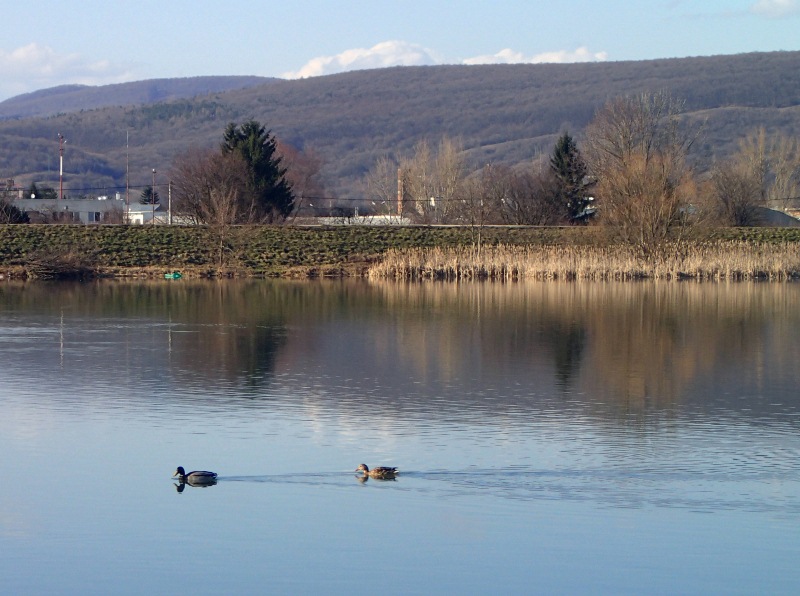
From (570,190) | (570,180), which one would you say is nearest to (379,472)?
(570,190)

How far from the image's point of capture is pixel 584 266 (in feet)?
125

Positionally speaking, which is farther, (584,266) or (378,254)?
(378,254)

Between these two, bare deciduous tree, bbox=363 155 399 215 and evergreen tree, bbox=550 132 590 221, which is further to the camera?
bare deciduous tree, bbox=363 155 399 215

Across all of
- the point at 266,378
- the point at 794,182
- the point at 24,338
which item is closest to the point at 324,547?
the point at 266,378

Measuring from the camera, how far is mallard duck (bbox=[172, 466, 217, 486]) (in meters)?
11.3

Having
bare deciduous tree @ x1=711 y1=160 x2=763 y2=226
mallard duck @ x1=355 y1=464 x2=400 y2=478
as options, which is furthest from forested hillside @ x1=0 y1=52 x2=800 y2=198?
mallard duck @ x1=355 y1=464 x2=400 y2=478

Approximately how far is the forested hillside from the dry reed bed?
9626cm

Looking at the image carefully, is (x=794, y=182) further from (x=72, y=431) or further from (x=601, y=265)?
(x=72, y=431)

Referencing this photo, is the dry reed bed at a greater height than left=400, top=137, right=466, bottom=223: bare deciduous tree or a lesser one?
lesser

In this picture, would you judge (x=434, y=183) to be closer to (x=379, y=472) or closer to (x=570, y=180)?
(x=570, y=180)

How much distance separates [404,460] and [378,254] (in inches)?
1334

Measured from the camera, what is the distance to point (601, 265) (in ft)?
127

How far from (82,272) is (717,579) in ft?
116

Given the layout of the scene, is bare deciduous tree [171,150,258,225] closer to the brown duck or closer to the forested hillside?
the brown duck
